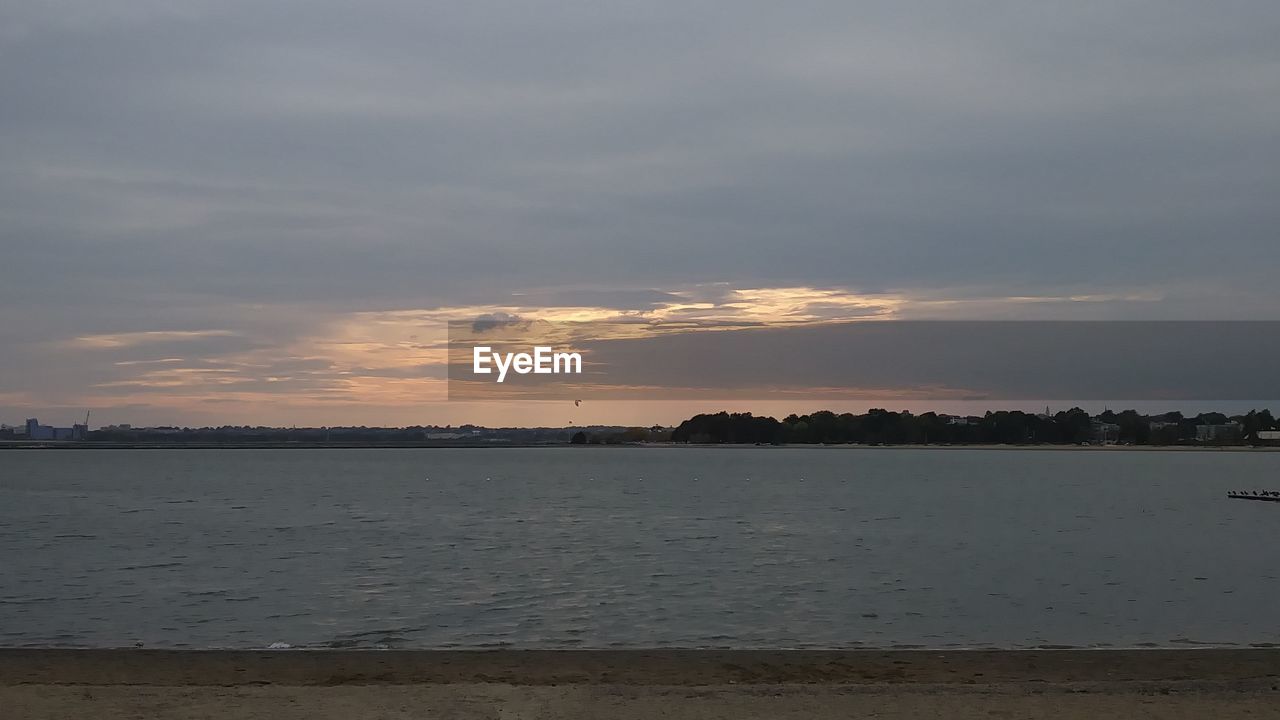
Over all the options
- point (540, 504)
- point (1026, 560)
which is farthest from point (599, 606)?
point (540, 504)

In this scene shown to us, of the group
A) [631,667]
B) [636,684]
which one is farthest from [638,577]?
[636,684]

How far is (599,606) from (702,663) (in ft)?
34.7

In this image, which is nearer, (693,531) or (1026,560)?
(1026,560)

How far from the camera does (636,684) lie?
59.9ft

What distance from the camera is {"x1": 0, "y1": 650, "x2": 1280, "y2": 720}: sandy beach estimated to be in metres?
15.5

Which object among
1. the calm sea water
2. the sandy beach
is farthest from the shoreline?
the calm sea water

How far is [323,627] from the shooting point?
89.8 ft

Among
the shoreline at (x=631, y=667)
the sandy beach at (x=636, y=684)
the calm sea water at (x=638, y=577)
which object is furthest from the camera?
the calm sea water at (x=638, y=577)

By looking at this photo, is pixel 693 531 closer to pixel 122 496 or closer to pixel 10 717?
pixel 10 717

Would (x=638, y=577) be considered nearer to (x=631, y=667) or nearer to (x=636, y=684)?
(x=631, y=667)

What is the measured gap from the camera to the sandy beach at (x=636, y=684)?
15508 mm

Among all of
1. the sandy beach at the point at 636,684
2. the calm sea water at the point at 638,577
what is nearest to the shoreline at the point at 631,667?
the sandy beach at the point at 636,684

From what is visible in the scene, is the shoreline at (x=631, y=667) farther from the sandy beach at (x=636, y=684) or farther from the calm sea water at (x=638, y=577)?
the calm sea water at (x=638, y=577)

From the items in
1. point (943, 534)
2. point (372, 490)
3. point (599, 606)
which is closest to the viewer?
point (599, 606)
